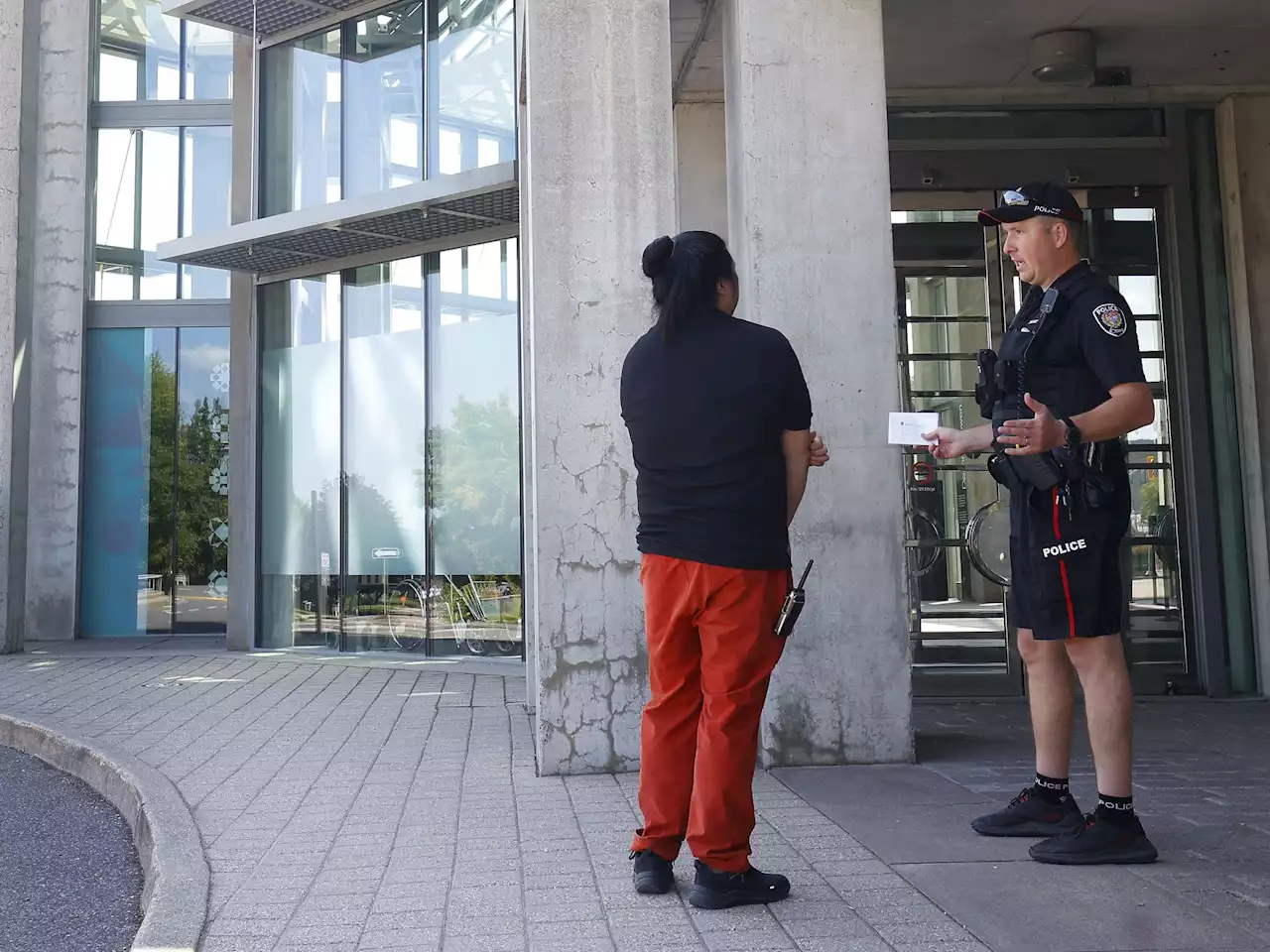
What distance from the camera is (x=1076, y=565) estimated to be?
3744 mm

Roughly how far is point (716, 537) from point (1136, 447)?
19.1ft

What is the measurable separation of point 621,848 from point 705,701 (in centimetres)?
90

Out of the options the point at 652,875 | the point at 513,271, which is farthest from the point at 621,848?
the point at 513,271

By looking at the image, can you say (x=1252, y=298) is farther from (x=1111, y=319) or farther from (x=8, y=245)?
(x=8, y=245)

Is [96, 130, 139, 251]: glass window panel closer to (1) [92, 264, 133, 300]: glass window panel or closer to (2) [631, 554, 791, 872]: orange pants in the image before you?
(1) [92, 264, 133, 300]: glass window panel

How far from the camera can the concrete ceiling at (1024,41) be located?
22.3ft

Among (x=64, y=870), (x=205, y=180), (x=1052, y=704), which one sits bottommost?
(x=64, y=870)

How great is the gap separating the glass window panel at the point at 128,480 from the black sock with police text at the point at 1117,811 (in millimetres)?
12974

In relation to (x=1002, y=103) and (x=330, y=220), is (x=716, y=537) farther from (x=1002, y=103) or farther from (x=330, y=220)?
(x=330, y=220)

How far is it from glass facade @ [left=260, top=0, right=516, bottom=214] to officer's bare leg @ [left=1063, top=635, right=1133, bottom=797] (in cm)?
850

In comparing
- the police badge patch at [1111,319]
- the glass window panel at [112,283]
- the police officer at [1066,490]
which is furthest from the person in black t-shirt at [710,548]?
the glass window panel at [112,283]

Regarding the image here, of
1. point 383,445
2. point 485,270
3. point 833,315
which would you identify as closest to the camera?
point 833,315

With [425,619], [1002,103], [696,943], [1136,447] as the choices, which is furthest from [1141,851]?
[425,619]

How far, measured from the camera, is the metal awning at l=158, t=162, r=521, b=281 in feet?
33.5
